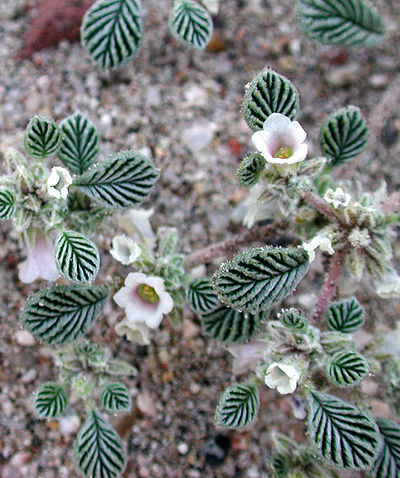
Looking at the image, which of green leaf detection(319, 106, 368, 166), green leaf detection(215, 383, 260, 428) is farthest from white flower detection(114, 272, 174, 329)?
green leaf detection(319, 106, 368, 166)

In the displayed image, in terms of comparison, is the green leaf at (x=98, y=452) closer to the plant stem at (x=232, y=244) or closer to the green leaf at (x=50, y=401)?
the green leaf at (x=50, y=401)

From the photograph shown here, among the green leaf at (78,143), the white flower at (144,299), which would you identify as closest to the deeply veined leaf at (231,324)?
the white flower at (144,299)

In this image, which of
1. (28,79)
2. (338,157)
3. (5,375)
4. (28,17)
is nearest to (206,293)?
(338,157)

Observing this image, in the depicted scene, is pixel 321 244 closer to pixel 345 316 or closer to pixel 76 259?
pixel 345 316

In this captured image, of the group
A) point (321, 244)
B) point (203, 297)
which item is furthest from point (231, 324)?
point (321, 244)

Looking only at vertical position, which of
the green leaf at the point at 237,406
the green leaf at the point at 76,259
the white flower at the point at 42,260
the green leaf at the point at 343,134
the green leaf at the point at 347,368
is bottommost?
the green leaf at the point at 237,406

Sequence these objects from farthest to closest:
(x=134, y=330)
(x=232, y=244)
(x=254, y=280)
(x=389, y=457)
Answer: (x=232, y=244)
(x=134, y=330)
(x=389, y=457)
(x=254, y=280)

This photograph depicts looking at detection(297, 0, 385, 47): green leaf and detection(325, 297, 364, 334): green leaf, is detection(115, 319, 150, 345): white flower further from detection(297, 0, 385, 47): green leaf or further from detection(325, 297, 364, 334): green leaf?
detection(297, 0, 385, 47): green leaf
